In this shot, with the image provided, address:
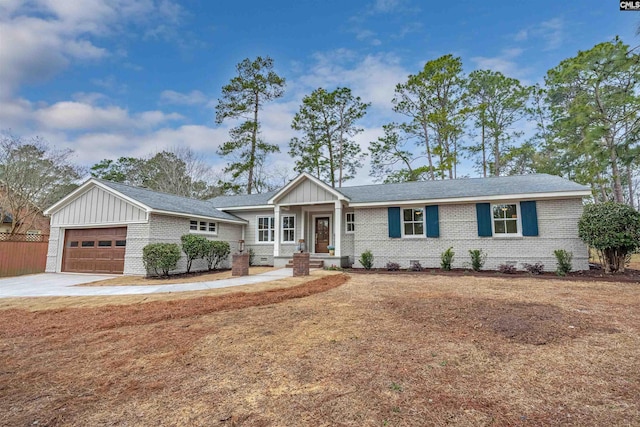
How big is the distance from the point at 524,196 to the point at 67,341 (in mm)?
13643

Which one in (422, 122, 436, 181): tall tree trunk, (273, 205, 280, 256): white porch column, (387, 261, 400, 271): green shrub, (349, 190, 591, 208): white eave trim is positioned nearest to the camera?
(349, 190, 591, 208): white eave trim

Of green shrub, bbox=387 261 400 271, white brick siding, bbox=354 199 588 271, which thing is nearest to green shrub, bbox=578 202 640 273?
white brick siding, bbox=354 199 588 271

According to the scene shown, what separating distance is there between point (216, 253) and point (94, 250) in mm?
5006

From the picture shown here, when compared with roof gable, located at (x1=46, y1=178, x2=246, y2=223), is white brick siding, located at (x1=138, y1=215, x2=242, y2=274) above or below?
below

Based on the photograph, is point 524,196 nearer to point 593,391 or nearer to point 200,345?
point 593,391

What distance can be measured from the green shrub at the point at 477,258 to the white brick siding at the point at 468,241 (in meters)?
0.17

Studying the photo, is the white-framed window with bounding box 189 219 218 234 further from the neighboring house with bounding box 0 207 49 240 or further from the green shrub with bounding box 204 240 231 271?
the neighboring house with bounding box 0 207 49 240

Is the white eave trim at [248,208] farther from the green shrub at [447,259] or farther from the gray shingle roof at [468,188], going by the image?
the green shrub at [447,259]

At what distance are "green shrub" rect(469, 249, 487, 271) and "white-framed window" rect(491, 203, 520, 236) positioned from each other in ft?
3.19

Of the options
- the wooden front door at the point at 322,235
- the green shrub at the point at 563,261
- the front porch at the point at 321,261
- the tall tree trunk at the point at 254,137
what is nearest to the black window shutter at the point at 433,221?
the front porch at the point at 321,261

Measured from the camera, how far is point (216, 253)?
46.9 feet

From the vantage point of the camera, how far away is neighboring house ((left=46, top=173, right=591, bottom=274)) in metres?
11.5

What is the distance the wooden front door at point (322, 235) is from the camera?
51.9 ft

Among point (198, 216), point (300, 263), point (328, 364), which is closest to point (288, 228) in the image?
point (198, 216)
